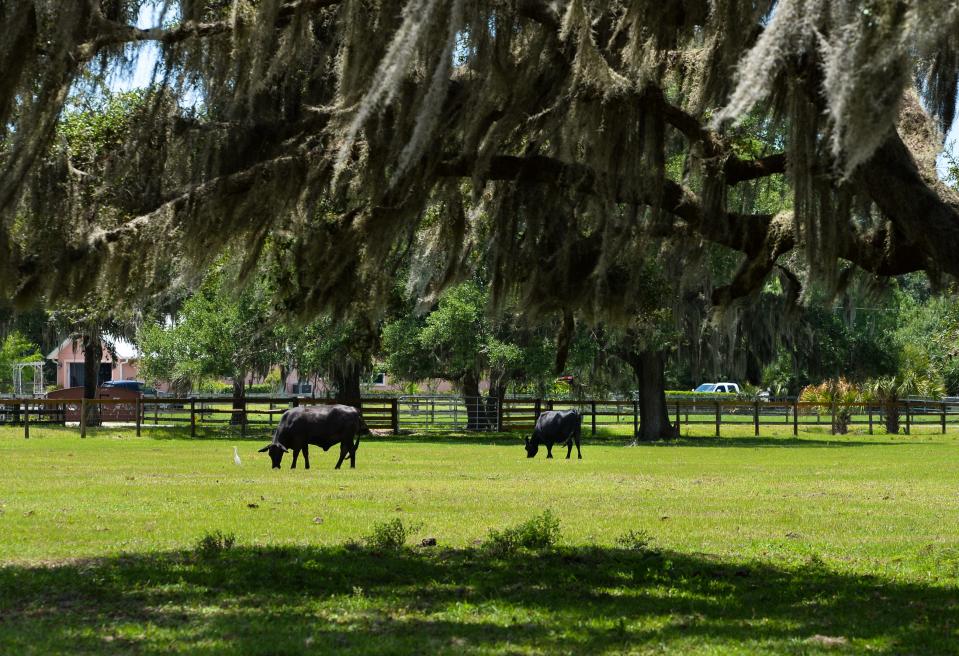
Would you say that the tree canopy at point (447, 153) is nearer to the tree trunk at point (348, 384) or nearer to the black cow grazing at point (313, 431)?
the black cow grazing at point (313, 431)

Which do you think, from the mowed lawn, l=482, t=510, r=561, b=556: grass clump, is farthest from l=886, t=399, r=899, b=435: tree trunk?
l=482, t=510, r=561, b=556: grass clump

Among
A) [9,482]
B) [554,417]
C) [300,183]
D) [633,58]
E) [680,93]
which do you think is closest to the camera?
[633,58]

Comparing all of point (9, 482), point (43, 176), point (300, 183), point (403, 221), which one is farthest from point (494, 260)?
point (9, 482)

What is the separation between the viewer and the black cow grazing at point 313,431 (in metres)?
21.5

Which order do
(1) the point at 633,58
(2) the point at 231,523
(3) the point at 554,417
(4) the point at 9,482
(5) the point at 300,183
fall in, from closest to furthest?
(1) the point at 633,58, (5) the point at 300,183, (2) the point at 231,523, (4) the point at 9,482, (3) the point at 554,417

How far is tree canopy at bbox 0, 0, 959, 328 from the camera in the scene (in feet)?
23.9

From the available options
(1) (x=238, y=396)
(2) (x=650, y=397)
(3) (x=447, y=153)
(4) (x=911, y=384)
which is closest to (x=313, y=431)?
(3) (x=447, y=153)

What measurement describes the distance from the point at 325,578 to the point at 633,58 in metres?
4.04

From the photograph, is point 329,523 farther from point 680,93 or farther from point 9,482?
point 9,482

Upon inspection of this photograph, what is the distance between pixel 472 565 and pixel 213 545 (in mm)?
2099

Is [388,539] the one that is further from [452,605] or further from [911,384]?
[911,384]

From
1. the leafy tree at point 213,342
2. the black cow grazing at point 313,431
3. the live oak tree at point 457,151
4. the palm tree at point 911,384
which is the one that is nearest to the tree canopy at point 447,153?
the live oak tree at point 457,151

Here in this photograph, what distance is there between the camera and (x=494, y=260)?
9.28m

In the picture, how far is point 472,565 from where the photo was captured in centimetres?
953
